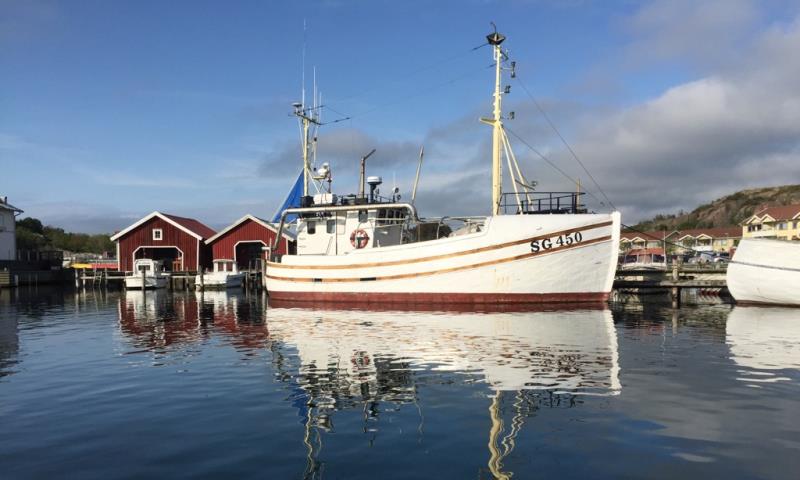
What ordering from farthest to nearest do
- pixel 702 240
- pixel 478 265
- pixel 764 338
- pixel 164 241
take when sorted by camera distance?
1. pixel 702 240
2. pixel 164 241
3. pixel 478 265
4. pixel 764 338

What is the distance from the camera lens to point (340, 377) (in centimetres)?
1114

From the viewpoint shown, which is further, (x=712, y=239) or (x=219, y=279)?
(x=712, y=239)

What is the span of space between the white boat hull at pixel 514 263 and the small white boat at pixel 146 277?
100 ft

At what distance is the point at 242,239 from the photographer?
2071 inches

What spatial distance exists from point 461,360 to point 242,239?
43524 millimetres

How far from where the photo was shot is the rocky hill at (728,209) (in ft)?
513

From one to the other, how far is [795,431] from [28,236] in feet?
314

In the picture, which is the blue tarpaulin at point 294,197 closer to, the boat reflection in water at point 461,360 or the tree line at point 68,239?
the boat reflection in water at point 461,360

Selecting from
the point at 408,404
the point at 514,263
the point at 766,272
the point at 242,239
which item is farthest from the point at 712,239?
the point at 408,404

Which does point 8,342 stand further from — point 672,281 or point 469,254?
point 672,281

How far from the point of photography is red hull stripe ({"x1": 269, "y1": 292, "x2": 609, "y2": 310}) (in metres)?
26.3

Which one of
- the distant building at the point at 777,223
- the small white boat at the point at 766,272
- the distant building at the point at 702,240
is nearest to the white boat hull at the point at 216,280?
the small white boat at the point at 766,272

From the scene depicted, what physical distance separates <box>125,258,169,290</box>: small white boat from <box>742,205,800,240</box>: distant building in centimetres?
8292

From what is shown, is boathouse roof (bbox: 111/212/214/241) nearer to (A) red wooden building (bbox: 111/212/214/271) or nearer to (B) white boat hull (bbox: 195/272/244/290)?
(A) red wooden building (bbox: 111/212/214/271)
